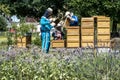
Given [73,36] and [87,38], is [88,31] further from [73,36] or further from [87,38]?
[73,36]

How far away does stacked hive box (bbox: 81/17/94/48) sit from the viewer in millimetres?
16281

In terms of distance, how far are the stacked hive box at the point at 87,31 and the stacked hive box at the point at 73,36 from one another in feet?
0.75

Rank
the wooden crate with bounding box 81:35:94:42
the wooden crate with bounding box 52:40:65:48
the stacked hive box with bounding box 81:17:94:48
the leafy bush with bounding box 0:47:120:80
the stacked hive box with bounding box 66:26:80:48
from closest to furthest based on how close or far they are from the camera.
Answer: the leafy bush with bounding box 0:47:120:80 → the stacked hive box with bounding box 81:17:94:48 → the wooden crate with bounding box 81:35:94:42 → the stacked hive box with bounding box 66:26:80:48 → the wooden crate with bounding box 52:40:65:48

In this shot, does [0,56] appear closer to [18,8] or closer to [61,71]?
[61,71]

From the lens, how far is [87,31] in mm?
16438

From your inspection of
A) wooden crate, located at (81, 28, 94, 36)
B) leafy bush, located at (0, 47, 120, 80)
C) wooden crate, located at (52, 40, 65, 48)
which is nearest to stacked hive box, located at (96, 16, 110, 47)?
wooden crate, located at (81, 28, 94, 36)

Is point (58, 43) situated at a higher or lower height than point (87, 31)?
lower

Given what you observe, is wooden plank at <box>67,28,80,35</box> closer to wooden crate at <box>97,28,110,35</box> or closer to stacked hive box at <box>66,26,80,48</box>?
stacked hive box at <box>66,26,80,48</box>

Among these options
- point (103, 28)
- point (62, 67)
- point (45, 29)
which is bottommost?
point (103, 28)

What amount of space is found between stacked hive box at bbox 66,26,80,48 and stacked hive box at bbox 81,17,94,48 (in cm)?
23

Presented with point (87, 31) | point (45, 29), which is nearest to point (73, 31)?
point (87, 31)

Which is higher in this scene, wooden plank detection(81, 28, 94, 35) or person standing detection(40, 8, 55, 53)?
person standing detection(40, 8, 55, 53)

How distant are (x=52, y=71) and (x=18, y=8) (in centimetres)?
2607

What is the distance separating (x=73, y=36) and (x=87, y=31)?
0.62 m
